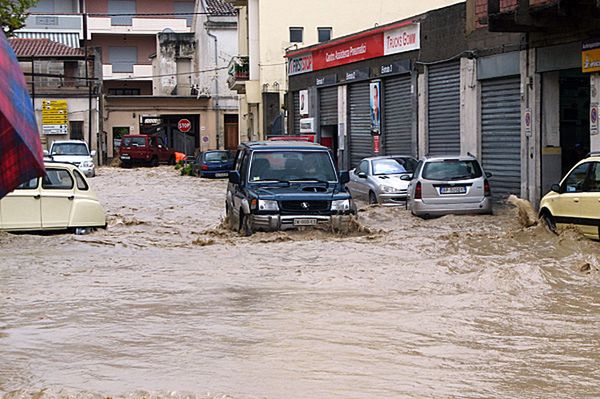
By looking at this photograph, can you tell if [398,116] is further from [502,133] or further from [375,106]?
[502,133]

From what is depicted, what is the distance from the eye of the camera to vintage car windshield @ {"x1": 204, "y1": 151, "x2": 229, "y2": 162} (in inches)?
1810

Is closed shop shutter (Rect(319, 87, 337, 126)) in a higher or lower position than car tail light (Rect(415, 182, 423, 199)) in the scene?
higher

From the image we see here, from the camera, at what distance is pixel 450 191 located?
71.4 ft

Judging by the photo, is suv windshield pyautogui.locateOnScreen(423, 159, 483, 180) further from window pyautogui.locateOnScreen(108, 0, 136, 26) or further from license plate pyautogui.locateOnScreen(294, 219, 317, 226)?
window pyautogui.locateOnScreen(108, 0, 136, 26)

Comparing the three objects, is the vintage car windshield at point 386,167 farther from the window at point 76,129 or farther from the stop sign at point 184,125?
the stop sign at point 184,125

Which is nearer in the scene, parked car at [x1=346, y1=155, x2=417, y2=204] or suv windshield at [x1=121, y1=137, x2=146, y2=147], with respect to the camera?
parked car at [x1=346, y1=155, x2=417, y2=204]

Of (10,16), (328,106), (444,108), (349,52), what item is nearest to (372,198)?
(444,108)

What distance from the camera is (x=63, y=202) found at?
1761 centimetres

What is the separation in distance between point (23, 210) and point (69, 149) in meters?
28.2

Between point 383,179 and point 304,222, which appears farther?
point 383,179

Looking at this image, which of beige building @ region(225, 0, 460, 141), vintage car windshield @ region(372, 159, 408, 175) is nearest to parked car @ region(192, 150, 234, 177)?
beige building @ region(225, 0, 460, 141)

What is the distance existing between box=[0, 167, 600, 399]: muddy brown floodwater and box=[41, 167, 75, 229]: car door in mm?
420

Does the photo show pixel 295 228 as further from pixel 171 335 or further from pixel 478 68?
pixel 478 68

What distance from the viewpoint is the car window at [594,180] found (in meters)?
15.3
